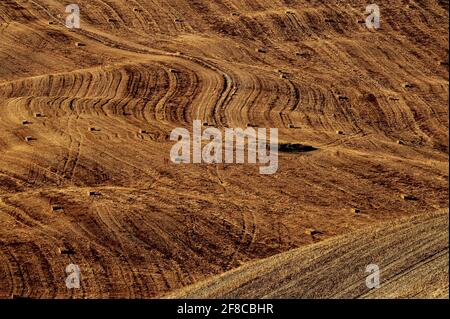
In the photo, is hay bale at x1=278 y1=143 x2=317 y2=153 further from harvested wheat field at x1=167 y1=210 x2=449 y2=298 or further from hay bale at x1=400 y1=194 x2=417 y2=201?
harvested wheat field at x1=167 y1=210 x2=449 y2=298

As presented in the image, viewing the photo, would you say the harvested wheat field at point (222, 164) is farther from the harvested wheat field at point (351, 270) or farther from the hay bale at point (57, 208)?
the hay bale at point (57, 208)

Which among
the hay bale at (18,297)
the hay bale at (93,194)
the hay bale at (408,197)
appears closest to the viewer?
the hay bale at (18,297)

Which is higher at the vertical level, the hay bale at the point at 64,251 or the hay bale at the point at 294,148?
the hay bale at the point at 294,148

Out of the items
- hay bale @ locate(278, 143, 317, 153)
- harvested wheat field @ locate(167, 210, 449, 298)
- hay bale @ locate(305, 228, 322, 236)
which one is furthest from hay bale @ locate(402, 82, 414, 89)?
harvested wheat field @ locate(167, 210, 449, 298)

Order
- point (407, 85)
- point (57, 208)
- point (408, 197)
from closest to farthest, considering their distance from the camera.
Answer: point (57, 208) → point (408, 197) → point (407, 85)

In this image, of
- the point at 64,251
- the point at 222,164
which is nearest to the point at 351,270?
the point at 64,251

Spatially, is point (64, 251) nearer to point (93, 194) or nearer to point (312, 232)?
point (93, 194)

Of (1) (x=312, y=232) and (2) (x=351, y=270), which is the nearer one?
(2) (x=351, y=270)

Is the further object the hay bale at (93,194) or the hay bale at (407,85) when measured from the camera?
the hay bale at (407,85)

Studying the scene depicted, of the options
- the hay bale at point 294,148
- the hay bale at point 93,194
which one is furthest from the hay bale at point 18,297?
the hay bale at point 294,148
